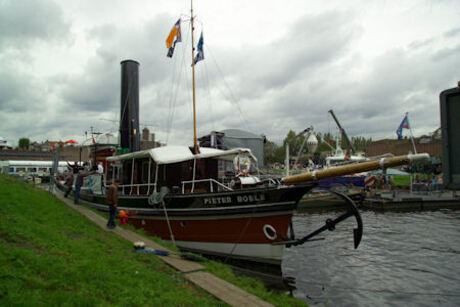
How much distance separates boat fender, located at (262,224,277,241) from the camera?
9.52m

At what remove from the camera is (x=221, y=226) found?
1033cm

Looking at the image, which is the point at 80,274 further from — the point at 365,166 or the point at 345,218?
the point at 365,166

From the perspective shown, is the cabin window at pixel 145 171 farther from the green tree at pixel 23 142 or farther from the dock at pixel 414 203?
the green tree at pixel 23 142

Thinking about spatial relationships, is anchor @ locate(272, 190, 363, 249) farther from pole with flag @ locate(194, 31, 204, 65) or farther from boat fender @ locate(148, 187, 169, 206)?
pole with flag @ locate(194, 31, 204, 65)

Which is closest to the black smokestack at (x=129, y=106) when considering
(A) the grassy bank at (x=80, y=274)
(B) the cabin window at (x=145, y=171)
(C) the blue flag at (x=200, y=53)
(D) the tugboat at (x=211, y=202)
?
(D) the tugboat at (x=211, y=202)

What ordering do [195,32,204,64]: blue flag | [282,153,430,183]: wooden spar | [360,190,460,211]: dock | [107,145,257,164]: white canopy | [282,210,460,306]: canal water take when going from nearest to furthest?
[282,153,430,183]: wooden spar
[282,210,460,306]: canal water
[107,145,257,164]: white canopy
[195,32,204,64]: blue flag
[360,190,460,211]: dock

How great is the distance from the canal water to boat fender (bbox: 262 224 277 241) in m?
1.38

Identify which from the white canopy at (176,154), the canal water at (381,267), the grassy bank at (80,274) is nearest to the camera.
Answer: the grassy bank at (80,274)

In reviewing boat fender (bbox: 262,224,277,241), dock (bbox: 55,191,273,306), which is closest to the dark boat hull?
boat fender (bbox: 262,224,277,241)

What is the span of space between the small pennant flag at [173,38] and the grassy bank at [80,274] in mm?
10201

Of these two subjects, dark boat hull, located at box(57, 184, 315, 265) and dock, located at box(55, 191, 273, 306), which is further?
dark boat hull, located at box(57, 184, 315, 265)

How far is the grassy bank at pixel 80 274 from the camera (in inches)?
165

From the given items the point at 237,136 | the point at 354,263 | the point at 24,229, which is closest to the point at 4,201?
the point at 24,229

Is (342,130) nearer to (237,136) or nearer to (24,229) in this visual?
(237,136)
